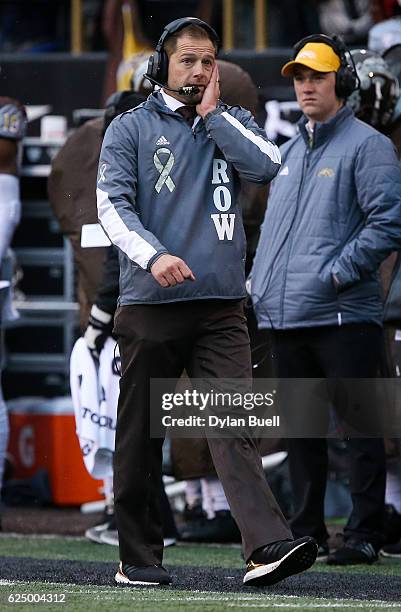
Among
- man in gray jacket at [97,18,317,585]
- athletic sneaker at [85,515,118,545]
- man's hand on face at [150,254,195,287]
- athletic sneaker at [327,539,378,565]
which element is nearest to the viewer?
man's hand on face at [150,254,195,287]

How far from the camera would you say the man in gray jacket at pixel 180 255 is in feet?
16.9

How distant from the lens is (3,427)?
7820mm

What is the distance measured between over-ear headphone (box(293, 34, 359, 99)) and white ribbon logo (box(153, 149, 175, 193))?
1566 millimetres

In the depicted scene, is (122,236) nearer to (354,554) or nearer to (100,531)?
(354,554)

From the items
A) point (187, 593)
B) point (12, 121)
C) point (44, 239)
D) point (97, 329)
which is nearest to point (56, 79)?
point (44, 239)

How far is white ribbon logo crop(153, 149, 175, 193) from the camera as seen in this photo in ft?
17.3

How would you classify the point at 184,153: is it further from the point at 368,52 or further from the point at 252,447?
the point at 368,52

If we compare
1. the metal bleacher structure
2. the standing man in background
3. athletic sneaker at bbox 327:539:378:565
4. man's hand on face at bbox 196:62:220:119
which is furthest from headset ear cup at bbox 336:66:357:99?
the metal bleacher structure

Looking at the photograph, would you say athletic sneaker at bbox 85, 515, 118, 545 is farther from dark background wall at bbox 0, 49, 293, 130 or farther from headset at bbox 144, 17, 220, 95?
dark background wall at bbox 0, 49, 293, 130

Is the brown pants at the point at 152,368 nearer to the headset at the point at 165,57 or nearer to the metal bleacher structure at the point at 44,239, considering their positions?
the headset at the point at 165,57

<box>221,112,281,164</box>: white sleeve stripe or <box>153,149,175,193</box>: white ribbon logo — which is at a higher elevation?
<box>221,112,281,164</box>: white sleeve stripe

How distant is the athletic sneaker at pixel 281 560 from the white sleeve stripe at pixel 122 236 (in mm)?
978

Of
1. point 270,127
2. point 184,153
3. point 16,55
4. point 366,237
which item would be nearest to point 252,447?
point 184,153

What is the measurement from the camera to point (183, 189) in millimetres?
5258
